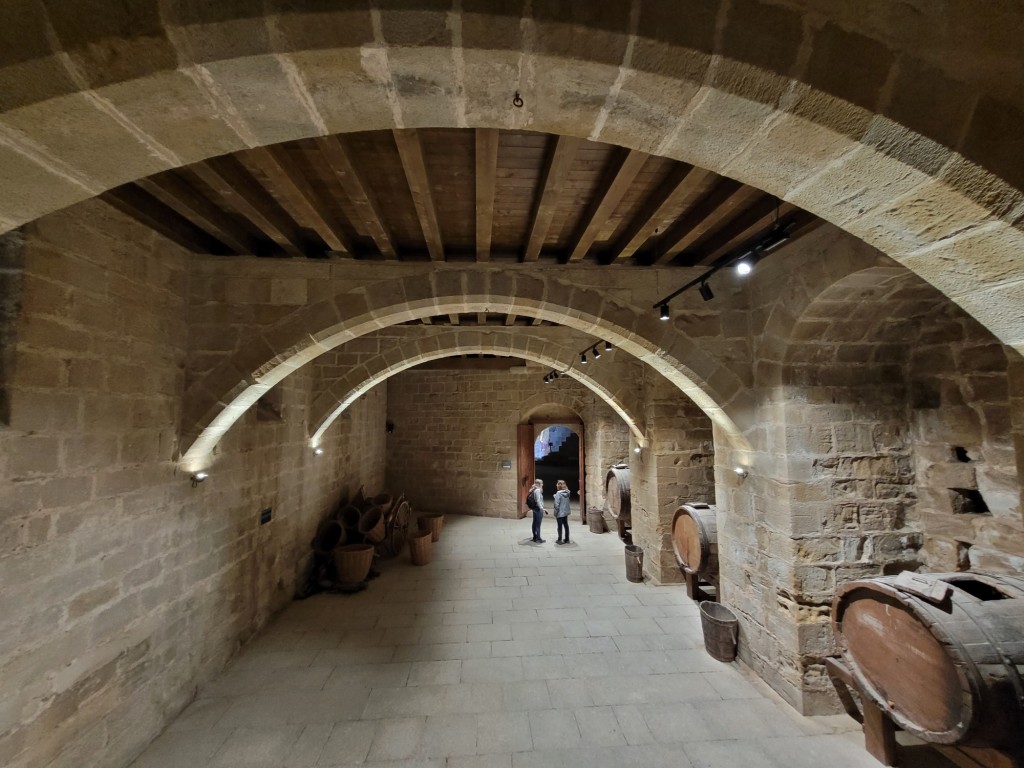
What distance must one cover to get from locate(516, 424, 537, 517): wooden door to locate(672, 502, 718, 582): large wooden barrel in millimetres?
4704

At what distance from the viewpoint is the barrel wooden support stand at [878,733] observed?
6.54 ft

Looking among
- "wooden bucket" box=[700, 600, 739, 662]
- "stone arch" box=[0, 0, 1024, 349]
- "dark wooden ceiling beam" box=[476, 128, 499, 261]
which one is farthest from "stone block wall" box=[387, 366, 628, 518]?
"stone arch" box=[0, 0, 1024, 349]

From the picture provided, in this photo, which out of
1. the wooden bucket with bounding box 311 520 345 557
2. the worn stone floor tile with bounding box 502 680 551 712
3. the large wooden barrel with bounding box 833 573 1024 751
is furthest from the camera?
the wooden bucket with bounding box 311 520 345 557

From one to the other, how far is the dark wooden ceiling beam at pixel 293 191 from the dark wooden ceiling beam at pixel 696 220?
2.32 m

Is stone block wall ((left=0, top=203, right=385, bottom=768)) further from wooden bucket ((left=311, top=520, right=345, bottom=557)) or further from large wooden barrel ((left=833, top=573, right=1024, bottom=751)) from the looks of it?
large wooden barrel ((left=833, top=573, right=1024, bottom=751))

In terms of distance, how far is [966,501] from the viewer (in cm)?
276

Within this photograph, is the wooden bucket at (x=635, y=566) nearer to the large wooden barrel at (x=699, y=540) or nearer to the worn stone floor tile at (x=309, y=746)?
the large wooden barrel at (x=699, y=540)

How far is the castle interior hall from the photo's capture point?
95 cm

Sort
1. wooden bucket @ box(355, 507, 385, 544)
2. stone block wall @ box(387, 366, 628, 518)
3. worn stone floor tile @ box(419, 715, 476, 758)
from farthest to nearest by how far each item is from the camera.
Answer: stone block wall @ box(387, 366, 628, 518) → wooden bucket @ box(355, 507, 385, 544) → worn stone floor tile @ box(419, 715, 476, 758)

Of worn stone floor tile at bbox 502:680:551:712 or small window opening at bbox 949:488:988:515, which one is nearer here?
small window opening at bbox 949:488:988:515

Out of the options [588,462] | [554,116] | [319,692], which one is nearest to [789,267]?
[554,116]

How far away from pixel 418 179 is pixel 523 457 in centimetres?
721

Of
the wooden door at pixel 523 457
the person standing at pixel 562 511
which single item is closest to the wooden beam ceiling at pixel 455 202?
the person standing at pixel 562 511

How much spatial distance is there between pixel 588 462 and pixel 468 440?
2658mm
